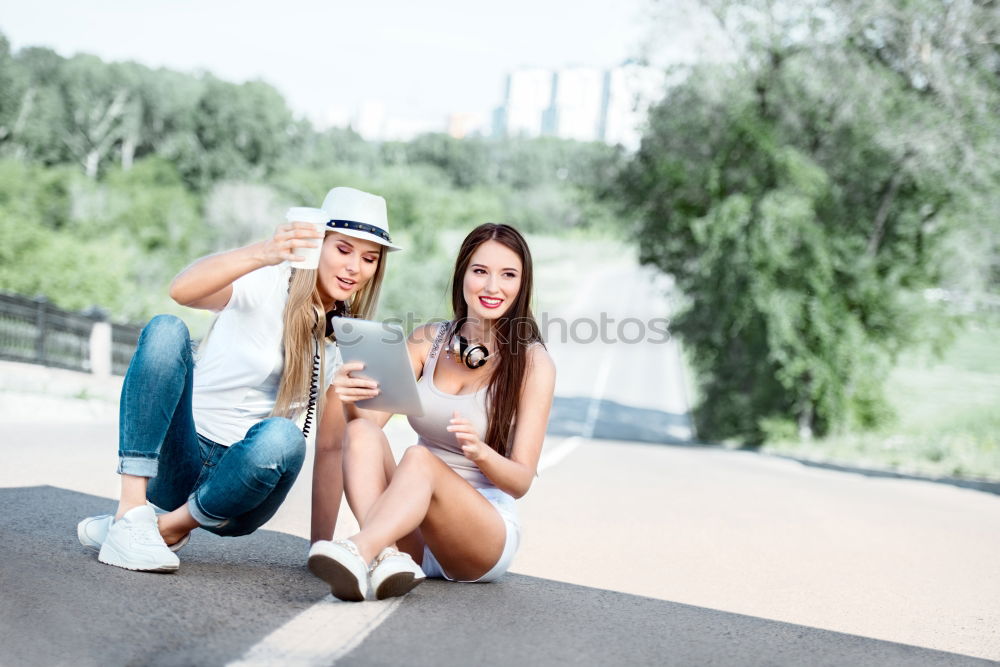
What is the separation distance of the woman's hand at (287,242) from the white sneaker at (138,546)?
38.3 inches

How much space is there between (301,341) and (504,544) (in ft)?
3.44

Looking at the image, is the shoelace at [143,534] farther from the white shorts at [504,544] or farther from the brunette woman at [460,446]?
the white shorts at [504,544]

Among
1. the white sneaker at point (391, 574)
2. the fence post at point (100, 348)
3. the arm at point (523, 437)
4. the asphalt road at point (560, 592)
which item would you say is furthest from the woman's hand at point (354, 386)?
the fence post at point (100, 348)

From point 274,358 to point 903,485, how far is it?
38.0 ft

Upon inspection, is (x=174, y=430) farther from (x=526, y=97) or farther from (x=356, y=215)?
(x=526, y=97)

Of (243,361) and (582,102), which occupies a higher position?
(582,102)

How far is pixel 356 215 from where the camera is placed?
378 centimetres

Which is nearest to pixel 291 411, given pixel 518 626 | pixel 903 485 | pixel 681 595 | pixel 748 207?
pixel 518 626

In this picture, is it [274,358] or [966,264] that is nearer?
[274,358]

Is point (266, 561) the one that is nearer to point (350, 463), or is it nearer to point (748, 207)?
point (350, 463)

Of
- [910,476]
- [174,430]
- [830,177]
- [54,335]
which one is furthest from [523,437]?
[830,177]

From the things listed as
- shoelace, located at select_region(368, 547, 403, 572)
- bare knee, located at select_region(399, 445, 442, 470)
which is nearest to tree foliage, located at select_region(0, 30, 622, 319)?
bare knee, located at select_region(399, 445, 442, 470)

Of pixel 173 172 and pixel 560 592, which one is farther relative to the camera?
pixel 173 172

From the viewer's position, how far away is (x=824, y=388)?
928 inches
